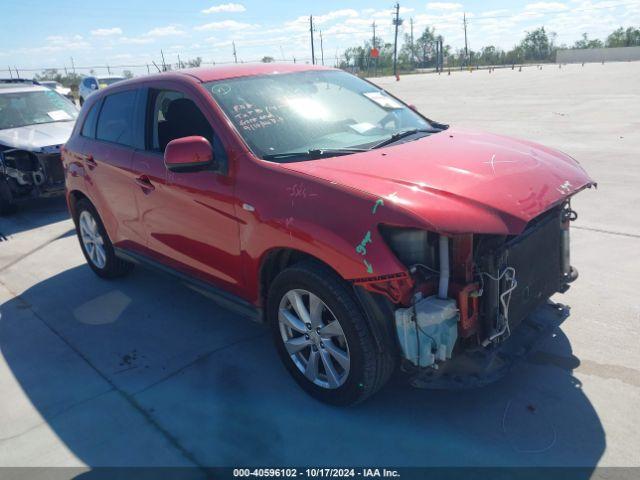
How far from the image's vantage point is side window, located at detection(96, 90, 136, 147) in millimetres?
4453

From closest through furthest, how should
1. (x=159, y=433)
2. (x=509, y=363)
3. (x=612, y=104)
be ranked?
1. (x=509, y=363)
2. (x=159, y=433)
3. (x=612, y=104)

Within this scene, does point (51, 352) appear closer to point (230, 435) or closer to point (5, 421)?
point (5, 421)

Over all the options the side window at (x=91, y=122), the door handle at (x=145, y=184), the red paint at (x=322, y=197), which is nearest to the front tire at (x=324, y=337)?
the red paint at (x=322, y=197)

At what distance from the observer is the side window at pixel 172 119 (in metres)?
3.79

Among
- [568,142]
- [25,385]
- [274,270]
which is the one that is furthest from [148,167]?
[568,142]

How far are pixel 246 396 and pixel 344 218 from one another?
54.3 inches

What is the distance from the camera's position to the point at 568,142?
33.8 ft

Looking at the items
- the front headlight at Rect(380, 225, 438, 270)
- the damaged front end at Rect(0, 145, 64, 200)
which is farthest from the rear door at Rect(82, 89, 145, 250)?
the damaged front end at Rect(0, 145, 64, 200)

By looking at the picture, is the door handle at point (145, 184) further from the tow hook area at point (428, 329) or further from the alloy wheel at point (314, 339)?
the tow hook area at point (428, 329)

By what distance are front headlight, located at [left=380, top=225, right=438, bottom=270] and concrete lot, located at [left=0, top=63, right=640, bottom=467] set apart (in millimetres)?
982

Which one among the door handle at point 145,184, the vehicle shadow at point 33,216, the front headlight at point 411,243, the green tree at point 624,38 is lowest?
the vehicle shadow at point 33,216

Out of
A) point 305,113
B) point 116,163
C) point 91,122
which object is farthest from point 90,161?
point 305,113

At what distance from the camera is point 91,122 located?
16.6ft

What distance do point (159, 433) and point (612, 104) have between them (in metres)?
16.9
